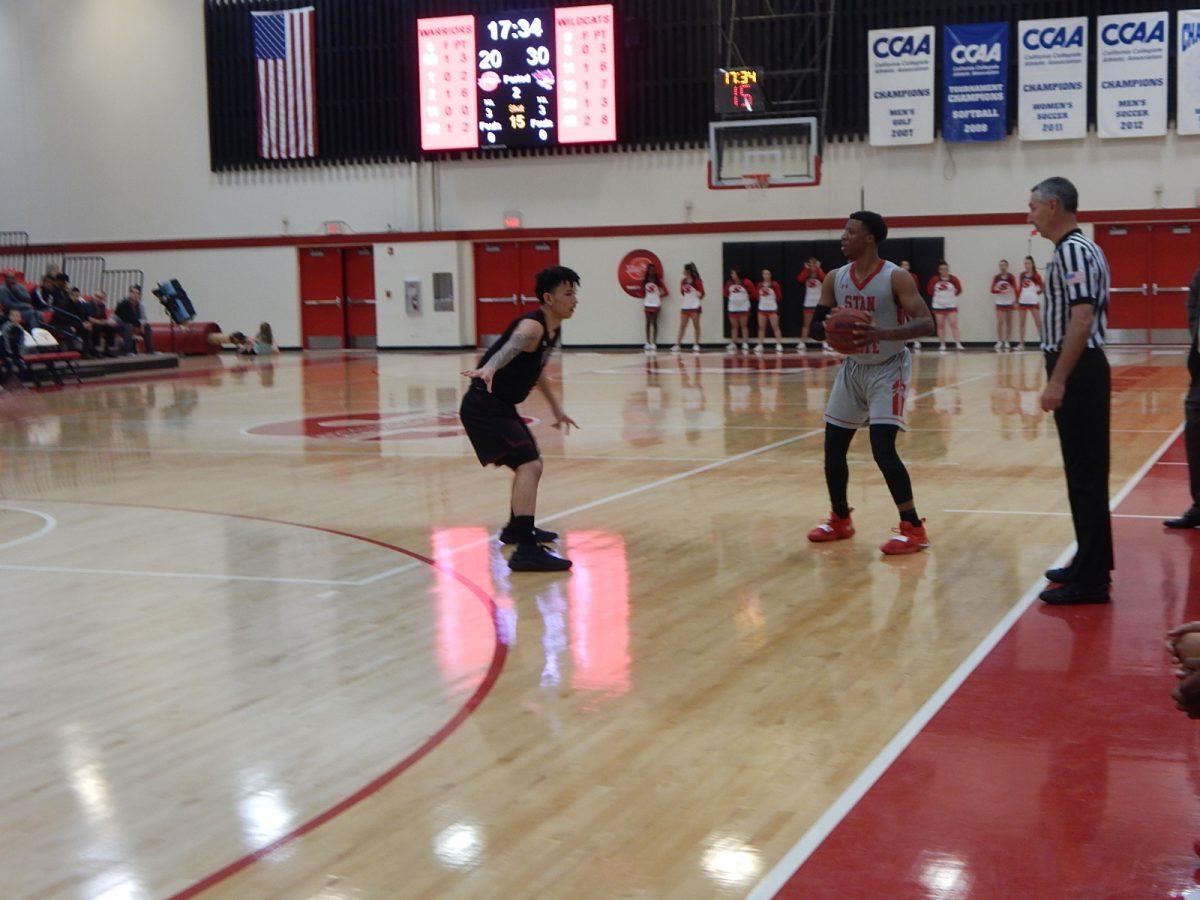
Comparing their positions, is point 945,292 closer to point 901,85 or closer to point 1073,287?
point 901,85

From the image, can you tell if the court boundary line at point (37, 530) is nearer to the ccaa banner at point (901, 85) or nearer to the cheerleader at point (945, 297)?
the cheerleader at point (945, 297)

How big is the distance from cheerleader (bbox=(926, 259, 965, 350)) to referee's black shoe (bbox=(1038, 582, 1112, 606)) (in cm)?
2190

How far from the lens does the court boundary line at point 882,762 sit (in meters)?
3.68

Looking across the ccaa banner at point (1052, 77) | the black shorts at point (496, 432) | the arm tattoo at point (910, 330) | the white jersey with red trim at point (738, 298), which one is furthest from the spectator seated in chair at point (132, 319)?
the arm tattoo at point (910, 330)

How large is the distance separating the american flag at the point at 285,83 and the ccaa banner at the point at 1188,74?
1888cm

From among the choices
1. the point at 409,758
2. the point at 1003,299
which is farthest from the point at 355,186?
the point at 409,758

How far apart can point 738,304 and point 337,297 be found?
1029cm

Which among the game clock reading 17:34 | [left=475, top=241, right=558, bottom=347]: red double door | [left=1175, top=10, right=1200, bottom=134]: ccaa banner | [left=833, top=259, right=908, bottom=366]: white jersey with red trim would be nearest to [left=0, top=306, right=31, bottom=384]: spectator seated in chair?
the game clock reading 17:34

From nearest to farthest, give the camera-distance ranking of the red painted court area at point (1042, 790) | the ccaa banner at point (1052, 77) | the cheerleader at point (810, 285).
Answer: the red painted court area at point (1042, 790) < the ccaa banner at point (1052, 77) < the cheerleader at point (810, 285)

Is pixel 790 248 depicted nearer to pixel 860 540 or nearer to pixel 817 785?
pixel 860 540

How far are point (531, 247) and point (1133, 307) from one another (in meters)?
13.1

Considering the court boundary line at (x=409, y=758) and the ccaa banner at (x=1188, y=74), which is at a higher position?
the ccaa banner at (x=1188, y=74)

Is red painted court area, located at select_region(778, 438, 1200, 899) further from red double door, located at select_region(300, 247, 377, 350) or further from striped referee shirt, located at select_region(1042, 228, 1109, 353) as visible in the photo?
red double door, located at select_region(300, 247, 377, 350)

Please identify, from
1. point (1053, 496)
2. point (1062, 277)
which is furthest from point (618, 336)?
point (1062, 277)
